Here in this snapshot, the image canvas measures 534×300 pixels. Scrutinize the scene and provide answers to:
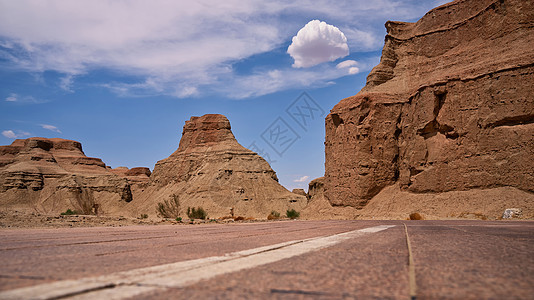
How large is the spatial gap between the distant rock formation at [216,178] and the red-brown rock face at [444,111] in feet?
77.4

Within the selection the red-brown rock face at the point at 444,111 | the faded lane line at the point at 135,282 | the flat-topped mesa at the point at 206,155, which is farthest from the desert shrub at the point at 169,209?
the faded lane line at the point at 135,282

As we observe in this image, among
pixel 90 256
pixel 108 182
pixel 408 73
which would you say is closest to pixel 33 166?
pixel 108 182

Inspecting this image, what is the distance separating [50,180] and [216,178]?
1429 inches

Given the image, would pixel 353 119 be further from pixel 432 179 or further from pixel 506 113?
pixel 506 113

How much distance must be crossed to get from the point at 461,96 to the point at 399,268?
2816 centimetres

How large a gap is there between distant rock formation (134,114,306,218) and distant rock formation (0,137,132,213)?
25.3 feet

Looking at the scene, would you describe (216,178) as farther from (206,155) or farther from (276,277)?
(276,277)

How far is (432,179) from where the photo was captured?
91.1ft

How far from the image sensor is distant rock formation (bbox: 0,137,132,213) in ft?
217

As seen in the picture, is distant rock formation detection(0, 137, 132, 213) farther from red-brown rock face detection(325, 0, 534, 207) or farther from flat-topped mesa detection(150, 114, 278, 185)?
red-brown rock face detection(325, 0, 534, 207)

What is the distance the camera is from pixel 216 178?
201 ft

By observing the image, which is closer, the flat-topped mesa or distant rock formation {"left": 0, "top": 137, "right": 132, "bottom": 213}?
the flat-topped mesa

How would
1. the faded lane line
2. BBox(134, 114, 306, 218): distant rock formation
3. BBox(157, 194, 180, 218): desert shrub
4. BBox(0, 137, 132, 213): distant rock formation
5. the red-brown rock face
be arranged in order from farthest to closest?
1. BBox(0, 137, 132, 213): distant rock formation
2. BBox(134, 114, 306, 218): distant rock formation
3. BBox(157, 194, 180, 218): desert shrub
4. the red-brown rock face
5. the faded lane line

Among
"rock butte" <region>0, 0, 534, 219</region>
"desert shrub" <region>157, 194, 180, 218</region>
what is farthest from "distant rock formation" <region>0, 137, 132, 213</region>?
"rock butte" <region>0, 0, 534, 219</region>
